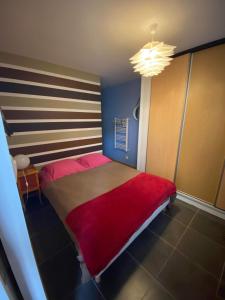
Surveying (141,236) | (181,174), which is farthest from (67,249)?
(181,174)

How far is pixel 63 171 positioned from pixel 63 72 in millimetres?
1898

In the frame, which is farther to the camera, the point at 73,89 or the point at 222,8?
the point at 73,89

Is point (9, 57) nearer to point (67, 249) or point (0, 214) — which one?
point (0, 214)

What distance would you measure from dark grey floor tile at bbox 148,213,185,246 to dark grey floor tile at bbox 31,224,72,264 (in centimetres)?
115

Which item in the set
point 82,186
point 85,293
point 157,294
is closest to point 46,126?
point 82,186

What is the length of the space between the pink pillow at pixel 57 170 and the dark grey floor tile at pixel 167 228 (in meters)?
1.51

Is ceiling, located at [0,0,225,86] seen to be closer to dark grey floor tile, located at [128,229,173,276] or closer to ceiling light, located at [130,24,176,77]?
ceiling light, located at [130,24,176,77]

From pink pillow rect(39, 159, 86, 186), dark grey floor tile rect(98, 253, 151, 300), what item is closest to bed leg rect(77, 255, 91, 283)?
dark grey floor tile rect(98, 253, 151, 300)

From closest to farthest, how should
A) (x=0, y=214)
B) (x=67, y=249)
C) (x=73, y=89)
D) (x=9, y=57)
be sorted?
(x=0, y=214) < (x=67, y=249) < (x=9, y=57) < (x=73, y=89)

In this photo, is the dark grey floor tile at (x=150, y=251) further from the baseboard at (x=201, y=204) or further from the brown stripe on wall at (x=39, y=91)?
the brown stripe on wall at (x=39, y=91)

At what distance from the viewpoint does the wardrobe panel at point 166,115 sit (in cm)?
214

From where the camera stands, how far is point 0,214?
0.44 meters

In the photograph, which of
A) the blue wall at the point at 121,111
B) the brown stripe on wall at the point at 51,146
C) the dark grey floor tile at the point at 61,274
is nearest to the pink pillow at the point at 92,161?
the brown stripe on wall at the point at 51,146

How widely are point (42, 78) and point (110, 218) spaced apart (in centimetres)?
250
